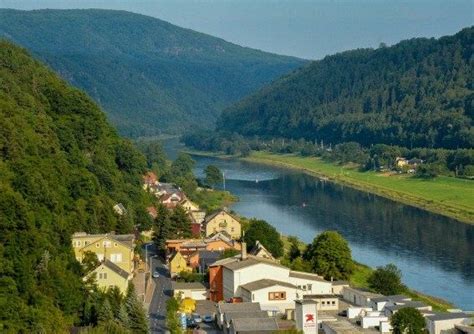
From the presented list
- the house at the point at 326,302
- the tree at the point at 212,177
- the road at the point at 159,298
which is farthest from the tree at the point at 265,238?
the tree at the point at 212,177

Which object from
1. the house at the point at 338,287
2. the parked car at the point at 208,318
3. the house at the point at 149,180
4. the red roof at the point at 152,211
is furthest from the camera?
the house at the point at 149,180

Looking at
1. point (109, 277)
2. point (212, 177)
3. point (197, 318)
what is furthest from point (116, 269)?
point (212, 177)

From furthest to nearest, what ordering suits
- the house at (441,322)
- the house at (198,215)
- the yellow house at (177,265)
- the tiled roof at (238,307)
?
the house at (198,215)
the yellow house at (177,265)
the tiled roof at (238,307)
the house at (441,322)

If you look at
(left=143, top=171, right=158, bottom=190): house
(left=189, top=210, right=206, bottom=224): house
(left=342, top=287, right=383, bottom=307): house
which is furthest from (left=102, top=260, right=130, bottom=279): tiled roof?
(left=143, top=171, right=158, bottom=190): house

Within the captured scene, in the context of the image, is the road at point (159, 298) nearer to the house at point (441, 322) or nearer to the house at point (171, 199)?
the house at point (441, 322)

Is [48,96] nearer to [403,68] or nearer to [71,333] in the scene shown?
[71,333]

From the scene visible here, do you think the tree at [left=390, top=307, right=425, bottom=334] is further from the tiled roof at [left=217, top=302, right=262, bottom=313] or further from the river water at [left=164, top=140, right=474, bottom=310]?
the river water at [left=164, top=140, right=474, bottom=310]

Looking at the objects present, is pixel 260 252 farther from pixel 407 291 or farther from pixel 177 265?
pixel 407 291
